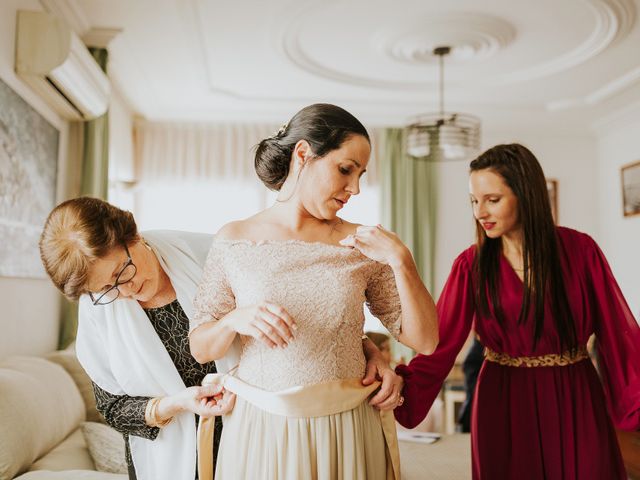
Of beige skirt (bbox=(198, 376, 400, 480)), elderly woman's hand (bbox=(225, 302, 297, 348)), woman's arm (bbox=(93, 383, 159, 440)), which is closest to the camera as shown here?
elderly woman's hand (bbox=(225, 302, 297, 348))

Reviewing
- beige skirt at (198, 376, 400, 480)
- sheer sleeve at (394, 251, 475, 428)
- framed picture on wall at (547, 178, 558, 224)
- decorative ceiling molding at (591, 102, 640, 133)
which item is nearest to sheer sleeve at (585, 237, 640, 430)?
sheer sleeve at (394, 251, 475, 428)

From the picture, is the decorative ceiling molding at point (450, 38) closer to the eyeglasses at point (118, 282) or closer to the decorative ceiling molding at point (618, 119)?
the decorative ceiling molding at point (618, 119)

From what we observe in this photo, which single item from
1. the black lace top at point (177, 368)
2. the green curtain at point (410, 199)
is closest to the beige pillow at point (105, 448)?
the black lace top at point (177, 368)

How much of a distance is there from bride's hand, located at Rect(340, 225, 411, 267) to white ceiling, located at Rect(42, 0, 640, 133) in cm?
294

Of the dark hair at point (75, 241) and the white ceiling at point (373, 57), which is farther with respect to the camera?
the white ceiling at point (373, 57)

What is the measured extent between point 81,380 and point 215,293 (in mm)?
2379

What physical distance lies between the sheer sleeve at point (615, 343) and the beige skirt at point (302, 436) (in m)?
0.86

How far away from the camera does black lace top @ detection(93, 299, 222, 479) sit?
5.10 ft

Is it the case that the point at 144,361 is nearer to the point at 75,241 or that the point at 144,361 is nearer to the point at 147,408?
the point at 147,408

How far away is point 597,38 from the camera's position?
14.0 ft

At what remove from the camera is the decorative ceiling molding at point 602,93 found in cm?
502

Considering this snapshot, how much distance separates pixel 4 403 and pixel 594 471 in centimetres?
198

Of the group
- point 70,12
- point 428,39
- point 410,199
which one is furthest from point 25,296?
point 410,199

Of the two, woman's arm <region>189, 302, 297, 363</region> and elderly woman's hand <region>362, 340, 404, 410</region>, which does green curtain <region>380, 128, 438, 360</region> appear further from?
woman's arm <region>189, 302, 297, 363</region>
